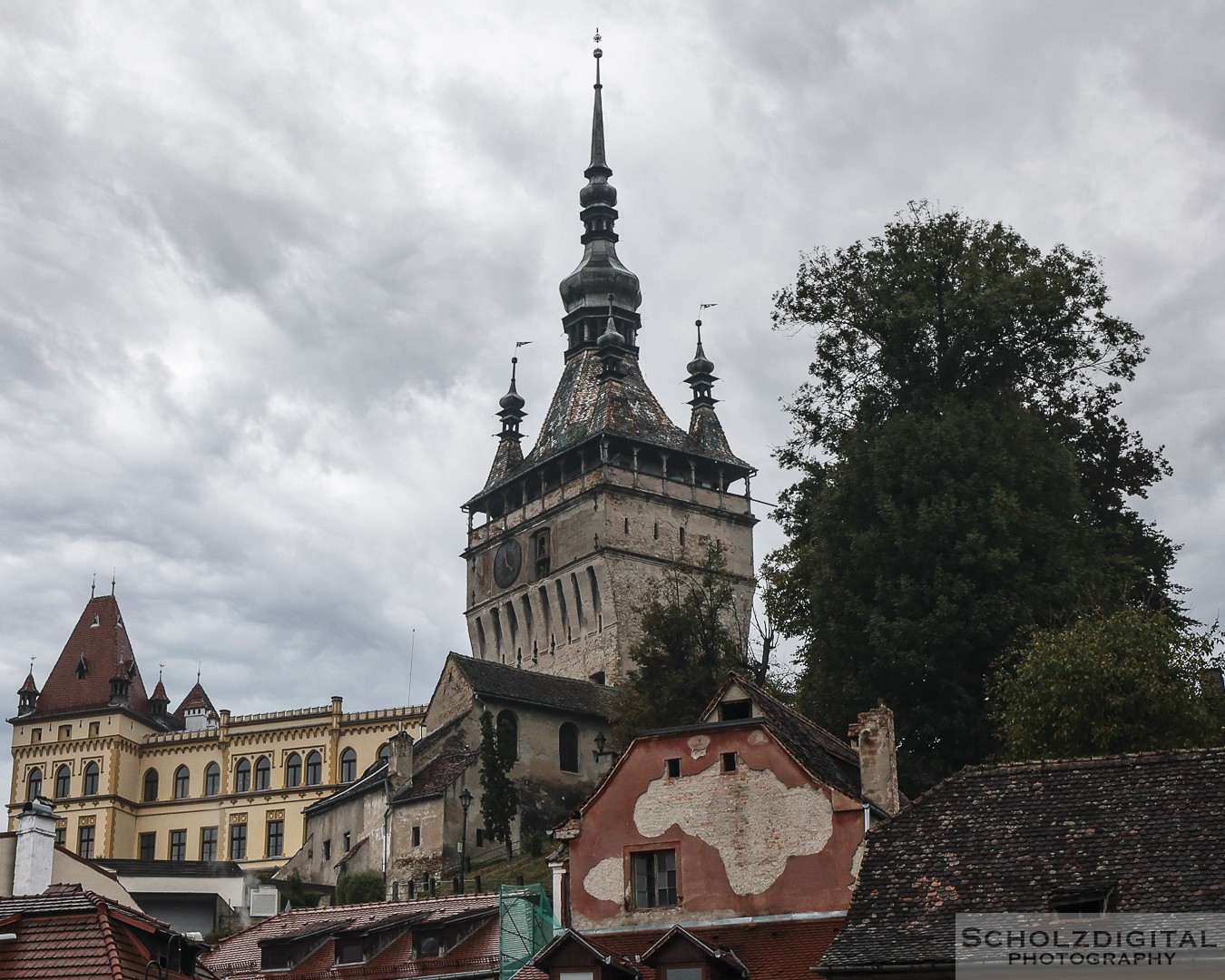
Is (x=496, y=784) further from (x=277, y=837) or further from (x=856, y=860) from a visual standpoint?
(x=856, y=860)

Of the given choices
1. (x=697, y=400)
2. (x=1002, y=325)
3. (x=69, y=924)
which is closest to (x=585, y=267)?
(x=697, y=400)

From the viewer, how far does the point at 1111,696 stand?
144 ft

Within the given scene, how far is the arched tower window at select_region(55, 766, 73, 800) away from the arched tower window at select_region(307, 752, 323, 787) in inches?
571

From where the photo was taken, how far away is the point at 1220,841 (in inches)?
1127

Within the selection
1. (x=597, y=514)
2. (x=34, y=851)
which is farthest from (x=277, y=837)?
(x=34, y=851)

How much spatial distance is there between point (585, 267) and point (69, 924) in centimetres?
9344

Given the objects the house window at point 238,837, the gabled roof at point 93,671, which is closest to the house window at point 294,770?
the house window at point 238,837

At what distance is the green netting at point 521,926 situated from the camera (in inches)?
1642

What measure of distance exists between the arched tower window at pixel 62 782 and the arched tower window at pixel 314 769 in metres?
14.5

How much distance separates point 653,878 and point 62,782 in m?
83.2

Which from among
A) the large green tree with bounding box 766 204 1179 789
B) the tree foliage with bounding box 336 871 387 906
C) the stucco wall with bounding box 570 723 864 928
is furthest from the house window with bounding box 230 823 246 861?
the stucco wall with bounding box 570 723 864 928

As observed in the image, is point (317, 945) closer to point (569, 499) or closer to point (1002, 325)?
point (1002, 325)

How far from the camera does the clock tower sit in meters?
100

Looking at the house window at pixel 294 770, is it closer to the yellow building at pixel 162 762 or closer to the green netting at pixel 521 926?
the yellow building at pixel 162 762
